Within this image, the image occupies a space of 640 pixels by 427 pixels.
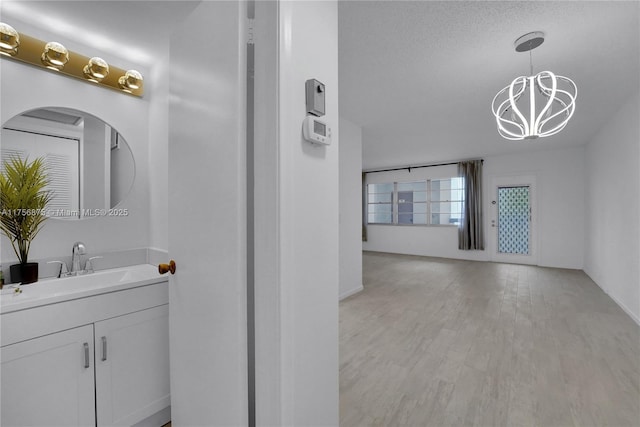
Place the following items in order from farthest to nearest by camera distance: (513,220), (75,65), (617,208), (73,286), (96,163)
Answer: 1. (513,220)
2. (617,208)
3. (96,163)
4. (75,65)
5. (73,286)

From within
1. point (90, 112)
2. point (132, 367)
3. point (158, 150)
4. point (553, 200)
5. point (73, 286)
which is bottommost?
point (132, 367)

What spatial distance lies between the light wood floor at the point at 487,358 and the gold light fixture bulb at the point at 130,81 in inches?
101

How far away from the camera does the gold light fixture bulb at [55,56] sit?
1677mm

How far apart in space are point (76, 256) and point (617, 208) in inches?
225

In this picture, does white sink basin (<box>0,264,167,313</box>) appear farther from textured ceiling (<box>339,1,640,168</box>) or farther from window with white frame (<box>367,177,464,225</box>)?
window with white frame (<box>367,177,464,225</box>)

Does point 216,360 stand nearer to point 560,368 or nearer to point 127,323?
point 127,323

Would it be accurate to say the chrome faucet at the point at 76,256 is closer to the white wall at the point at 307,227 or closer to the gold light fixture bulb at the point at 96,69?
the gold light fixture bulb at the point at 96,69

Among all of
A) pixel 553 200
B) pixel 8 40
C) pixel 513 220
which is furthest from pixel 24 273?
pixel 553 200

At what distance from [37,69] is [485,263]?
7387 mm

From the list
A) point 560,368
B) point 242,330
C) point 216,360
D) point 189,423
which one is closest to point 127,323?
point 189,423

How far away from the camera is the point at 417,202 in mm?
7746

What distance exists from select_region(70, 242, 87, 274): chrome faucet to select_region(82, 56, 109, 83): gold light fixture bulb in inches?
42.8

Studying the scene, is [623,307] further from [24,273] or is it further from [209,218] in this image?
[24,273]

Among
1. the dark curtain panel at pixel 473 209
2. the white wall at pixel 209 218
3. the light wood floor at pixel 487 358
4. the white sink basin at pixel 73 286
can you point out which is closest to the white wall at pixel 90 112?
the white sink basin at pixel 73 286
